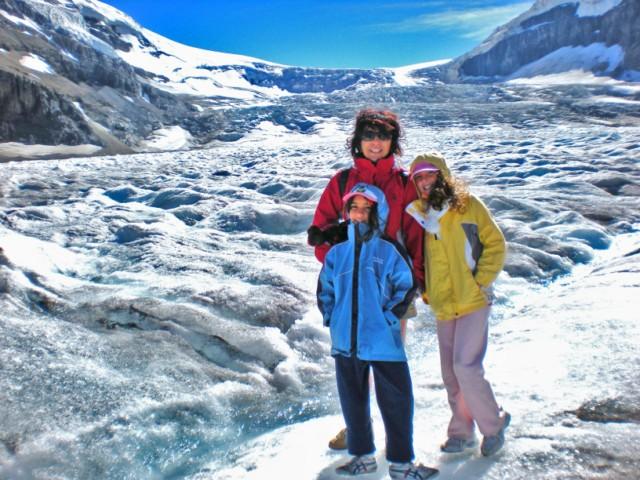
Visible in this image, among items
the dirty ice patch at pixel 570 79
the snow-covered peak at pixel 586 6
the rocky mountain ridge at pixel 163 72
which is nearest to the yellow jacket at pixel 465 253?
the rocky mountain ridge at pixel 163 72

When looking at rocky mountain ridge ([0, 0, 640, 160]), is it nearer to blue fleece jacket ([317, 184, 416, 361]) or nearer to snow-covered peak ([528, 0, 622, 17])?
snow-covered peak ([528, 0, 622, 17])

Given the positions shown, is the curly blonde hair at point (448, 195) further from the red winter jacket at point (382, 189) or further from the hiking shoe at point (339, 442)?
the hiking shoe at point (339, 442)

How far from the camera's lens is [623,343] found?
4.11m

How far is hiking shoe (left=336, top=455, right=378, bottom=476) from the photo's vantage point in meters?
2.95

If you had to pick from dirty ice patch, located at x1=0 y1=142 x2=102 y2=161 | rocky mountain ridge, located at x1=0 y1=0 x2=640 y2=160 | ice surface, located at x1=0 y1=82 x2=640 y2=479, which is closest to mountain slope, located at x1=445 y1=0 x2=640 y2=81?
rocky mountain ridge, located at x1=0 y1=0 x2=640 y2=160

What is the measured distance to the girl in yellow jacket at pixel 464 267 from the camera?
2.96 meters

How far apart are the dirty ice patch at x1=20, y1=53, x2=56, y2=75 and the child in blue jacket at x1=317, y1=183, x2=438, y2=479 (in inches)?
1904

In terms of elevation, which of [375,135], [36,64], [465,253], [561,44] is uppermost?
[561,44]

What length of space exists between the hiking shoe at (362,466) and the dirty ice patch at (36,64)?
48.7m

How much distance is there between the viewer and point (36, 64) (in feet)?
148

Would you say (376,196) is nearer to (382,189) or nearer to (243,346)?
(382,189)

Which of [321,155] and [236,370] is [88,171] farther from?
[236,370]

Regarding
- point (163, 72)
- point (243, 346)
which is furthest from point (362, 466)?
point (163, 72)

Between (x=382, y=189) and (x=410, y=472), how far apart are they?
1.54 m
